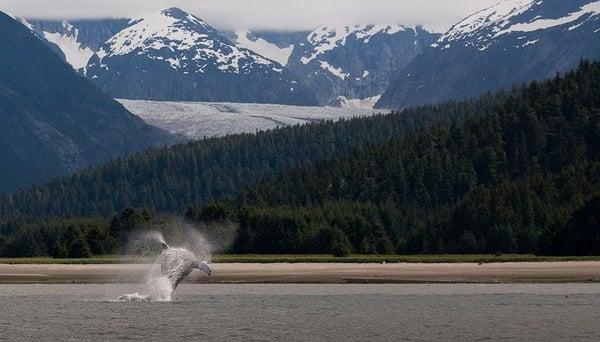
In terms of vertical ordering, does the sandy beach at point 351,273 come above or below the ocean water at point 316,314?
below

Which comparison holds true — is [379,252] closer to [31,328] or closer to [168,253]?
[168,253]

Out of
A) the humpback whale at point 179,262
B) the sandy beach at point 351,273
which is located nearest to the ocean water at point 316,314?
the humpback whale at point 179,262

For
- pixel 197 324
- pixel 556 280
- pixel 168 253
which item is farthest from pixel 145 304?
pixel 556 280

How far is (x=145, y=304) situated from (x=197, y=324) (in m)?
13.7

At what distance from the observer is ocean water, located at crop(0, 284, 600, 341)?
70625mm

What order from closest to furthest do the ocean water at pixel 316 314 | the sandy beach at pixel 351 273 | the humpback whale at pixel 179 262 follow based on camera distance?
the ocean water at pixel 316 314, the humpback whale at pixel 179 262, the sandy beach at pixel 351 273

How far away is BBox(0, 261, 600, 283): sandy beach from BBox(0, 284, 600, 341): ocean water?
271 inches

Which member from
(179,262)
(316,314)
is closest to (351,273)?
(179,262)

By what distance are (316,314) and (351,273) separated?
4014cm

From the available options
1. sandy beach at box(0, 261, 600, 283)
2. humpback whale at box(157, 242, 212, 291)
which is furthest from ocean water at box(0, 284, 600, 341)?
sandy beach at box(0, 261, 600, 283)

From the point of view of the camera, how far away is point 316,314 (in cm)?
8162

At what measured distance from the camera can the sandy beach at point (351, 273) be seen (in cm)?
11175

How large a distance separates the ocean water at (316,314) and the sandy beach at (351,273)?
22.6 feet

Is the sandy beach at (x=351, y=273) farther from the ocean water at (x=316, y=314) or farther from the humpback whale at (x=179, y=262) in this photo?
the humpback whale at (x=179, y=262)
